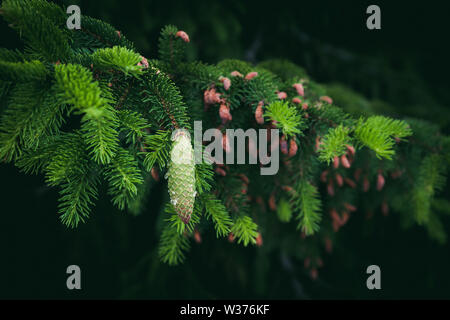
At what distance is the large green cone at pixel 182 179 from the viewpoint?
0.68 meters

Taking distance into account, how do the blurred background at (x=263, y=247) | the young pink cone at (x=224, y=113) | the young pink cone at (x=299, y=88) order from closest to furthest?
the young pink cone at (x=224, y=113)
the young pink cone at (x=299, y=88)
the blurred background at (x=263, y=247)

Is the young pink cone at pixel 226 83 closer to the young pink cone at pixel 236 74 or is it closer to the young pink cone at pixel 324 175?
the young pink cone at pixel 236 74

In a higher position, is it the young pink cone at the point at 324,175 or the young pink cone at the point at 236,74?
the young pink cone at the point at 236,74

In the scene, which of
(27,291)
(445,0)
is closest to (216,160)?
(27,291)

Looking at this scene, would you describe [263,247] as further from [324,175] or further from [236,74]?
[236,74]

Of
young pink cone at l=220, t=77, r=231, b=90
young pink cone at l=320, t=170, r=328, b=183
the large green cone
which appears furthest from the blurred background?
the large green cone

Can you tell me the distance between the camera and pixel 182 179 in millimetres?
680

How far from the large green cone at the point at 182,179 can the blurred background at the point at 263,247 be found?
1.28 meters

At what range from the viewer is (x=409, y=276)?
→ 2514 millimetres

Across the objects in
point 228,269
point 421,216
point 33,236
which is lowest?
point 228,269

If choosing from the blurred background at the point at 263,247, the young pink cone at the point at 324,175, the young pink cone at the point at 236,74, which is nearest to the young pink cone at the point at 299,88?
the young pink cone at the point at 236,74
